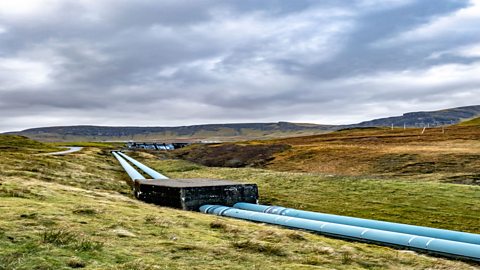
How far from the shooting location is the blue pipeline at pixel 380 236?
9695 mm

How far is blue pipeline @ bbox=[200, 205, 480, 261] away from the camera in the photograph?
9.70 metres

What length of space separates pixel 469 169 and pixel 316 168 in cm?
1260

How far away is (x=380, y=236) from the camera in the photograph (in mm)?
11109

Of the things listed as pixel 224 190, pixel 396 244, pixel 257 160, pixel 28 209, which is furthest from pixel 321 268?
pixel 257 160

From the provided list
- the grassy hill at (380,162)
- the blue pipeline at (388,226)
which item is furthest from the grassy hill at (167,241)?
the grassy hill at (380,162)

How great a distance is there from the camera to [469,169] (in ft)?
100.0

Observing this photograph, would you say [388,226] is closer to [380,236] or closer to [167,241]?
[380,236]

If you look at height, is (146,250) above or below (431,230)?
above

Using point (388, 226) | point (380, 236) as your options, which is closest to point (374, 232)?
point (380, 236)

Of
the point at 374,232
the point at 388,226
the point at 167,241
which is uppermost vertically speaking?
the point at 167,241

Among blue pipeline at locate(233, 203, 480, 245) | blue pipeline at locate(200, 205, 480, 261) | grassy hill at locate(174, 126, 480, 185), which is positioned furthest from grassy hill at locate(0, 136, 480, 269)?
grassy hill at locate(174, 126, 480, 185)

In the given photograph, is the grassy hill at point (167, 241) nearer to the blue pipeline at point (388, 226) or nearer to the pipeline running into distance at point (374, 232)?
the pipeline running into distance at point (374, 232)

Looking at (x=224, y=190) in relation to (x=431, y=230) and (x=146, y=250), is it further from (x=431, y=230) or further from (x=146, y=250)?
(x=146, y=250)

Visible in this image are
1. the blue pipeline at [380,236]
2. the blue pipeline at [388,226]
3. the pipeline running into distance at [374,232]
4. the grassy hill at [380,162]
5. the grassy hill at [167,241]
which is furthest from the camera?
the grassy hill at [380,162]
